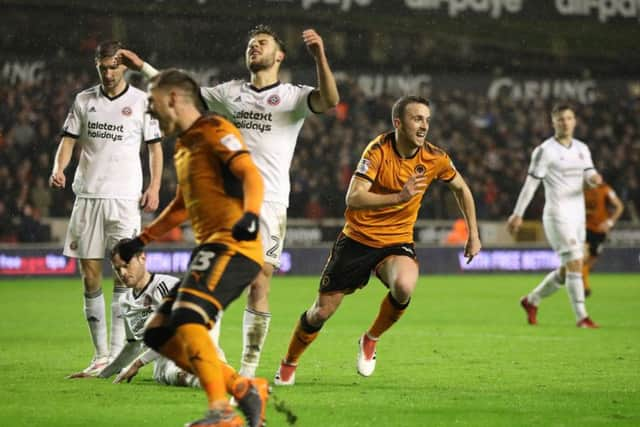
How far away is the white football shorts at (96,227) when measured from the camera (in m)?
8.97

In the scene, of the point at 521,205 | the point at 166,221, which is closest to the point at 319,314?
the point at 166,221

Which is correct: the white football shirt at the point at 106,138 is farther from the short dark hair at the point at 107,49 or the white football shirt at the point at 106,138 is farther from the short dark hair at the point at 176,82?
the short dark hair at the point at 176,82

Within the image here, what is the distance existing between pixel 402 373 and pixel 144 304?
6.98 ft

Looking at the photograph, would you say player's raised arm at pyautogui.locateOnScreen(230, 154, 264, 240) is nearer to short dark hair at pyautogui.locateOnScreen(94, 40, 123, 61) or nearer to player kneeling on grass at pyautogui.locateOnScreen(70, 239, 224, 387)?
player kneeling on grass at pyautogui.locateOnScreen(70, 239, 224, 387)

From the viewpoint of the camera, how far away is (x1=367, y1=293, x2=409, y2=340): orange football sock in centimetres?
838

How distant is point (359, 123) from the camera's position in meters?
29.4

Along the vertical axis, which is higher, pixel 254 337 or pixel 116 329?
pixel 254 337

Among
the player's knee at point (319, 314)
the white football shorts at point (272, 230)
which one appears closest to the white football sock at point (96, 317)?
the player's knee at point (319, 314)

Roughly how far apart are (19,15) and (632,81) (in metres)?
17.7

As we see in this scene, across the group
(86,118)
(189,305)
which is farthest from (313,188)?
(189,305)

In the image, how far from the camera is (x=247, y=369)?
7363 mm

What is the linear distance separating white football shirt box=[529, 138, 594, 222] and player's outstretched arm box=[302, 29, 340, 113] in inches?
253

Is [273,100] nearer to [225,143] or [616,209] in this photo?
[225,143]

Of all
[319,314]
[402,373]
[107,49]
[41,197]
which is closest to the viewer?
[319,314]
